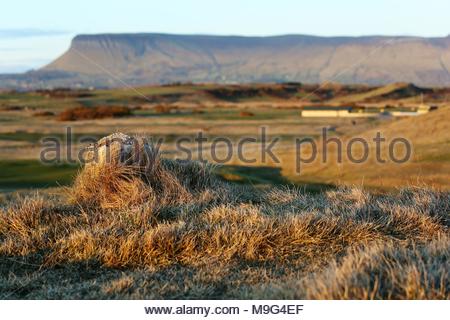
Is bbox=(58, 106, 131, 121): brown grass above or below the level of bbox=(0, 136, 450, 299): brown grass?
below

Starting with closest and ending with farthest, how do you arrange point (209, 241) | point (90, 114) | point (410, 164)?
point (209, 241)
point (410, 164)
point (90, 114)

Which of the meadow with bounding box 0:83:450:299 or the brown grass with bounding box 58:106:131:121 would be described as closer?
the meadow with bounding box 0:83:450:299

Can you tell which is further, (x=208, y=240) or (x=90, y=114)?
(x=90, y=114)

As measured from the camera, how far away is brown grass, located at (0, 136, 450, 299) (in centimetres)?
543

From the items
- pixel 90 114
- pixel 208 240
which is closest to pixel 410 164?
pixel 208 240

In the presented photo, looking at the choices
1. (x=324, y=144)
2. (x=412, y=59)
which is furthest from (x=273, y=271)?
(x=412, y=59)

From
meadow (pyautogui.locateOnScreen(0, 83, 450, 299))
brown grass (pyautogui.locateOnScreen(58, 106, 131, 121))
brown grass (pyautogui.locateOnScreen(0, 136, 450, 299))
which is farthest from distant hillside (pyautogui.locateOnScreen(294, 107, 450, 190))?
brown grass (pyautogui.locateOnScreen(58, 106, 131, 121))

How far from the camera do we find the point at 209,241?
Answer: 7.09 m

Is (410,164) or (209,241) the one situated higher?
(209,241)

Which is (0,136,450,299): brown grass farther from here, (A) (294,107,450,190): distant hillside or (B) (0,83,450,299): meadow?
(A) (294,107,450,190): distant hillside

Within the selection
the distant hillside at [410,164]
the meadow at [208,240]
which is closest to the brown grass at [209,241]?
the meadow at [208,240]

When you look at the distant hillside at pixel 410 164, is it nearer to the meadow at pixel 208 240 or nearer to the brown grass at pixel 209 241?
the meadow at pixel 208 240

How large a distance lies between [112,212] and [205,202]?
1.18 metres

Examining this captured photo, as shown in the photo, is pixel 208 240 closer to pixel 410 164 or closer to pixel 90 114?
pixel 410 164
